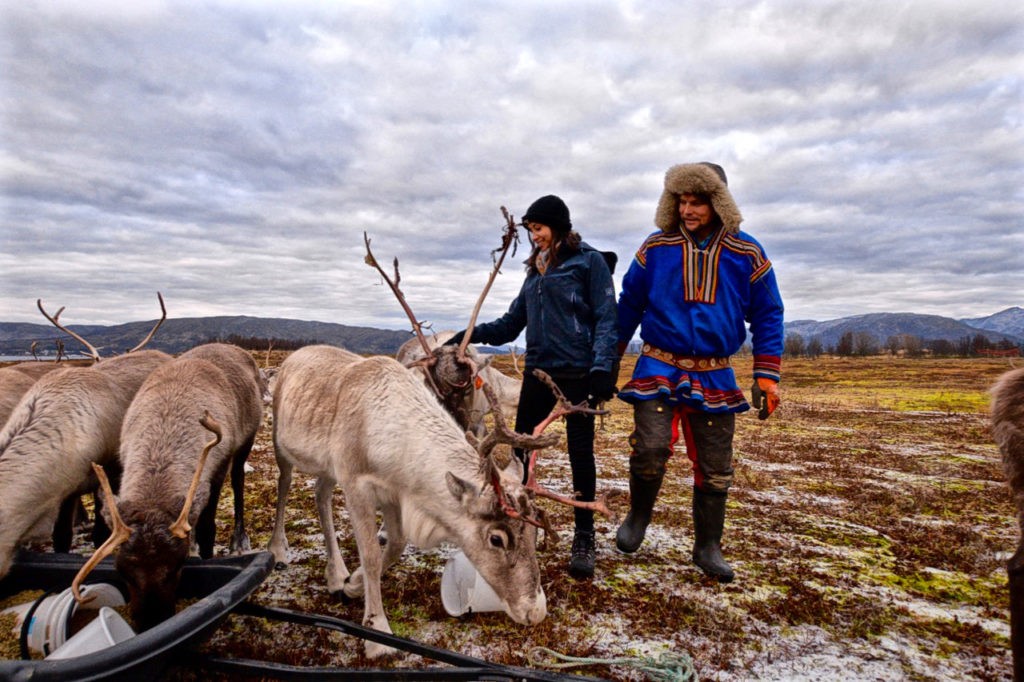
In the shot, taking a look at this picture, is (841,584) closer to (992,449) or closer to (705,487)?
(705,487)

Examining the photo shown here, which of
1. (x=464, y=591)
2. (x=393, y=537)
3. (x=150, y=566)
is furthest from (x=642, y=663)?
(x=150, y=566)

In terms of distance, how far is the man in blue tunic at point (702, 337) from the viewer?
502cm

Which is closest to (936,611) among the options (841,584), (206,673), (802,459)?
(841,584)

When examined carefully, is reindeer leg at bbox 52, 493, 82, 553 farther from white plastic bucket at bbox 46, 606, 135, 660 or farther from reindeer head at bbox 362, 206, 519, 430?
reindeer head at bbox 362, 206, 519, 430

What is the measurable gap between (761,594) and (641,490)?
4.62ft

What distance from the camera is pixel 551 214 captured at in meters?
5.32

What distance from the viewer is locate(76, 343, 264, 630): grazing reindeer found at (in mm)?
3305

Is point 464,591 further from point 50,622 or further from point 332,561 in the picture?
point 50,622

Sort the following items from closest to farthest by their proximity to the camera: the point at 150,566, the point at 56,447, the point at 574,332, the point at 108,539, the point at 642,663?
the point at 108,539 < the point at 150,566 < the point at 642,663 < the point at 56,447 < the point at 574,332

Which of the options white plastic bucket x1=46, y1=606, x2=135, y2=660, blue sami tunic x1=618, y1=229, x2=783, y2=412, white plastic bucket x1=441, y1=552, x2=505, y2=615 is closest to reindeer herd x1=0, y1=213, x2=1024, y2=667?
white plastic bucket x1=46, y1=606, x2=135, y2=660

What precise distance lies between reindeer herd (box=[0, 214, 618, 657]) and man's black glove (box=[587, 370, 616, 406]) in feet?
2.97

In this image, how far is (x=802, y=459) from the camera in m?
12.0

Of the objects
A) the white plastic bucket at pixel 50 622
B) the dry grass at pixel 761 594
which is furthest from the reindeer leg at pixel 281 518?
the white plastic bucket at pixel 50 622

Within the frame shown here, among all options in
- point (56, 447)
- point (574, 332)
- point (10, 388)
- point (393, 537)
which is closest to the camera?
point (56, 447)
